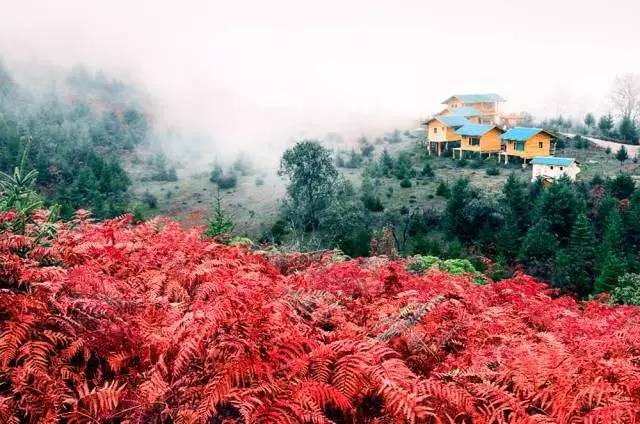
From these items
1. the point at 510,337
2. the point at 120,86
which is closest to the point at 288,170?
the point at 510,337

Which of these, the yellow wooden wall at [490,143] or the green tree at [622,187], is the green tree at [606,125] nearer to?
the yellow wooden wall at [490,143]

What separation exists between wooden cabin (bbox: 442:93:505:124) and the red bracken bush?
66.3m

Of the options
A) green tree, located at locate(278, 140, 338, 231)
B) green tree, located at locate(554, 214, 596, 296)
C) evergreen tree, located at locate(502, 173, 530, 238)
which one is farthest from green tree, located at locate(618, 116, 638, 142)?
green tree, located at locate(278, 140, 338, 231)

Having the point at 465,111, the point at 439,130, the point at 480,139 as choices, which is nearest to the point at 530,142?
the point at 480,139

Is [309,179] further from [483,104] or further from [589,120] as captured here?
[589,120]

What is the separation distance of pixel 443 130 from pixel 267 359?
180 feet

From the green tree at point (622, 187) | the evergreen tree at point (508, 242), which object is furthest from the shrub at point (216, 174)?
the green tree at point (622, 187)

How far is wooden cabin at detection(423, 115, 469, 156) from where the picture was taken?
56250mm

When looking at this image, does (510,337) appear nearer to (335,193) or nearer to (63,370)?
(63,370)

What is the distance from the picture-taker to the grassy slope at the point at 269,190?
4188cm

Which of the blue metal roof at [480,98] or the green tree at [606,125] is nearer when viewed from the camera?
the green tree at [606,125]

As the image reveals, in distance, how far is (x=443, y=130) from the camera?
56625 millimetres

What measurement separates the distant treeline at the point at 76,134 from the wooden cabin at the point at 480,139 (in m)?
34.0

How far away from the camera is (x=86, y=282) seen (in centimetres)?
535
